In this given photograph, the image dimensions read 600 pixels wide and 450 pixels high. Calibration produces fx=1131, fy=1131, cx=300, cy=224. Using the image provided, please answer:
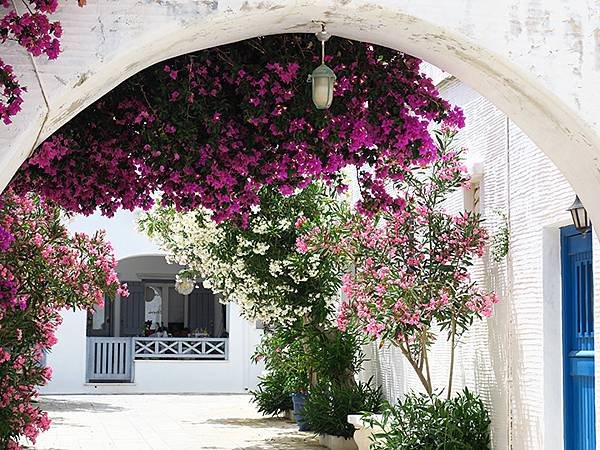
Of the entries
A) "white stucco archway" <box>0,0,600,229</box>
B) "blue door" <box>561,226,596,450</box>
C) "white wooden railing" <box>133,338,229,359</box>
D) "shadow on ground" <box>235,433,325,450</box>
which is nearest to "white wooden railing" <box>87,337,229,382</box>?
"white wooden railing" <box>133,338,229,359</box>

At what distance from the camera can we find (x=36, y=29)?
4.61 meters

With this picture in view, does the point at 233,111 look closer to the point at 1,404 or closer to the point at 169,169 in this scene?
the point at 169,169

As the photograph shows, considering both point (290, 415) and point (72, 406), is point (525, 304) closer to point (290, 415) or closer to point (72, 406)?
point (290, 415)

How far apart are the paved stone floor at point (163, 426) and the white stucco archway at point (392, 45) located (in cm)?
1049

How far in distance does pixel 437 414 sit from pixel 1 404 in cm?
388

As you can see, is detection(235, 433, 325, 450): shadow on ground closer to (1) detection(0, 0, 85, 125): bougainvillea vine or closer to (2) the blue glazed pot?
(2) the blue glazed pot

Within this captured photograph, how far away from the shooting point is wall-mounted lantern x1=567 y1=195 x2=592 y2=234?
7680 mm

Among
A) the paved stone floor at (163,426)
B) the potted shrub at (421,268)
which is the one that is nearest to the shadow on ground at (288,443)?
the paved stone floor at (163,426)

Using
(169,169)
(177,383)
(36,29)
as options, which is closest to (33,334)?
(169,169)

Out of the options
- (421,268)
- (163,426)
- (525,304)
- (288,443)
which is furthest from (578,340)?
(163,426)

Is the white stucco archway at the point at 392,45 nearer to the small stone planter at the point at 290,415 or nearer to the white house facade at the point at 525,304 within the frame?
the white house facade at the point at 525,304

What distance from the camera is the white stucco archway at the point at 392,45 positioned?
4.73 meters

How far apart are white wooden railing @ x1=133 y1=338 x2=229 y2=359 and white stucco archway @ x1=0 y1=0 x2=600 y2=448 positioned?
868 inches

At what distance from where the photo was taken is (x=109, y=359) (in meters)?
26.8
